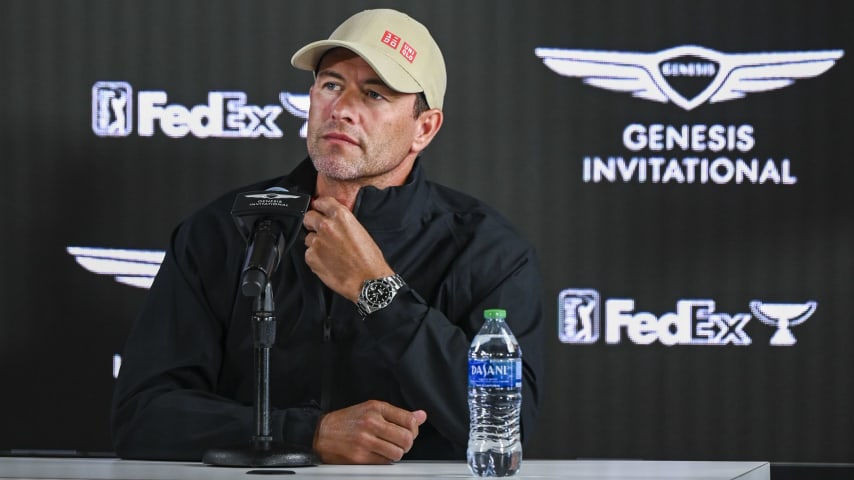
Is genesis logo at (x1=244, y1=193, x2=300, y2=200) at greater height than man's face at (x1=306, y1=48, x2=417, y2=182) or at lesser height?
lesser

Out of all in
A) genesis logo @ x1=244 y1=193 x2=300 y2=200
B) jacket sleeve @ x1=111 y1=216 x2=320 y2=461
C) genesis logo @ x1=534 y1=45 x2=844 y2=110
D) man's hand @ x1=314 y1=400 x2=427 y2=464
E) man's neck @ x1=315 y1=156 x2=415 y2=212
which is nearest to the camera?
genesis logo @ x1=244 y1=193 x2=300 y2=200

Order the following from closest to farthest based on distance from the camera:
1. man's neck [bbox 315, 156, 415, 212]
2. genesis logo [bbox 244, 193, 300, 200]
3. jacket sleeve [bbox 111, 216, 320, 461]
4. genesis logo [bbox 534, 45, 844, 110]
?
1. genesis logo [bbox 244, 193, 300, 200]
2. jacket sleeve [bbox 111, 216, 320, 461]
3. man's neck [bbox 315, 156, 415, 212]
4. genesis logo [bbox 534, 45, 844, 110]

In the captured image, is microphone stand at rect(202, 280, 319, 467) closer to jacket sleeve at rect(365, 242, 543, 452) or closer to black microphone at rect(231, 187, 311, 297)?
black microphone at rect(231, 187, 311, 297)

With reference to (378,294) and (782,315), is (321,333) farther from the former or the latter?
(782,315)

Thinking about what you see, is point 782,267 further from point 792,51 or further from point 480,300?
point 480,300

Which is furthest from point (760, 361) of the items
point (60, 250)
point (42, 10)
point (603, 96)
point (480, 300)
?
point (42, 10)

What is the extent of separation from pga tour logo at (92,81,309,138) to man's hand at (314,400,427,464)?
46.9 inches

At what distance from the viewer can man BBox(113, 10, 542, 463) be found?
1.94m

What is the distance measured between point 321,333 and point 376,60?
1.71 ft

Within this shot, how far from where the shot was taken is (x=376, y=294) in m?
1.94

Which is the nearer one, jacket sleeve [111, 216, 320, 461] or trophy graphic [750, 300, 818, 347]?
jacket sleeve [111, 216, 320, 461]

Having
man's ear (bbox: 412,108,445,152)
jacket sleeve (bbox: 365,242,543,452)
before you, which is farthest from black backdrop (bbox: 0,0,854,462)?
jacket sleeve (bbox: 365,242,543,452)

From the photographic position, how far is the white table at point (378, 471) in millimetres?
1553

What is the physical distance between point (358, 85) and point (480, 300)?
480 millimetres
